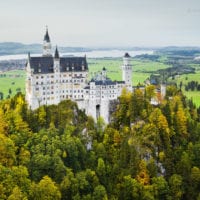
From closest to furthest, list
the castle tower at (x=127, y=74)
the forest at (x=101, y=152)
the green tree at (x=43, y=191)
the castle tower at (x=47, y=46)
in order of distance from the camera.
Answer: the green tree at (x=43, y=191) < the forest at (x=101, y=152) < the castle tower at (x=47, y=46) < the castle tower at (x=127, y=74)

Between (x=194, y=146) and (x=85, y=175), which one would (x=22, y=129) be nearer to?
(x=85, y=175)

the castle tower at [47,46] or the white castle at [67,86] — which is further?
the castle tower at [47,46]

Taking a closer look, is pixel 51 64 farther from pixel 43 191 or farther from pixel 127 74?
pixel 43 191

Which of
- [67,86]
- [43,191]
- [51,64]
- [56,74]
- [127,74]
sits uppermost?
[51,64]

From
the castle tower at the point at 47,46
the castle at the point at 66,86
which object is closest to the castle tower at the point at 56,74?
the castle at the point at 66,86

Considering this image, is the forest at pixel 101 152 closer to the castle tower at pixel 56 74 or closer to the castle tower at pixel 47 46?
the castle tower at pixel 56 74

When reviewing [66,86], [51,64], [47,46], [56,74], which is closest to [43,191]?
[66,86]
